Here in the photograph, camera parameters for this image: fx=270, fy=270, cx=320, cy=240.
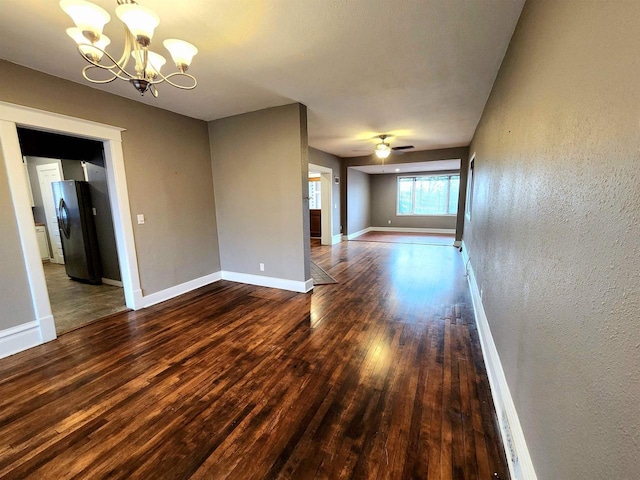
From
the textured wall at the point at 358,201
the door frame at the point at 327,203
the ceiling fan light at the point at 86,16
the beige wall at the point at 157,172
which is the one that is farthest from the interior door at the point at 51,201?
the textured wall at the point at 358,201

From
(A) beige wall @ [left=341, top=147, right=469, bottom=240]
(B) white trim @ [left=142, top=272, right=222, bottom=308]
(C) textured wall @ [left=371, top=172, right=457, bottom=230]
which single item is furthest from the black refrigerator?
(C) textured wall @ [left=371, top=172, right=457, bottom=230]

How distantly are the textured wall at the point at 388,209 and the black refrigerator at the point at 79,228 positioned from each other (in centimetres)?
855

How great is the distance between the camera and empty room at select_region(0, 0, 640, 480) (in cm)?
87

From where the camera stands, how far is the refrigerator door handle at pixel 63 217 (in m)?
4.29

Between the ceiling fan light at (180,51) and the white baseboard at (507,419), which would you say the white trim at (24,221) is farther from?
the white baseboard at (507,419)

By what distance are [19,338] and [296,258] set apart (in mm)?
2814

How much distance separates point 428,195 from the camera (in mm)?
9914

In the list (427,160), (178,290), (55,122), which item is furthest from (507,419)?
(427,160)

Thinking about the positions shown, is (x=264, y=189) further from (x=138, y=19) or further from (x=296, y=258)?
(x=138, y=19)

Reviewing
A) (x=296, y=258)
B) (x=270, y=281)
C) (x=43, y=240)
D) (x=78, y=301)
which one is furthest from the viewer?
(x=43, y=240)

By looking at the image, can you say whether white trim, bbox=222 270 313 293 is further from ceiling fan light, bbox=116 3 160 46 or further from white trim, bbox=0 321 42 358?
ceiling fan light, bbox=116 3 160 46

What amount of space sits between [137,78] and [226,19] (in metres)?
0.71

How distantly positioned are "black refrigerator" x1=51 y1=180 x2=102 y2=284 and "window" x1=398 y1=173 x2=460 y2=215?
901cm

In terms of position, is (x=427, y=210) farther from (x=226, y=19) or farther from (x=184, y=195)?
(x=226, y=19)
